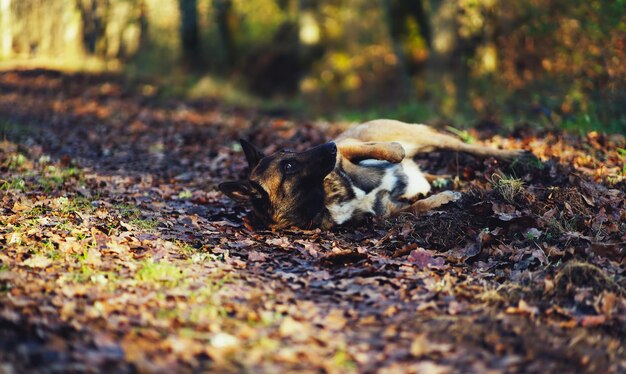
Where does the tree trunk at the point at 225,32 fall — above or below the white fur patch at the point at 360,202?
above

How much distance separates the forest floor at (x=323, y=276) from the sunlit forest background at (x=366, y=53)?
→ 11.9 feet

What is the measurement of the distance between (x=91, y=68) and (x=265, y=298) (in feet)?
85.5

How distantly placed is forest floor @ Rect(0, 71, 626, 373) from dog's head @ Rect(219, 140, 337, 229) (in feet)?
0.77

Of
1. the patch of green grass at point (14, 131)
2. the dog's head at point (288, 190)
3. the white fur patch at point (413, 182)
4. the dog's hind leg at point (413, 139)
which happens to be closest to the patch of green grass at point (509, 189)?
the white fur patch at point (413, 182)

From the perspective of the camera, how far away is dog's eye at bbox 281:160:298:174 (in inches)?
265

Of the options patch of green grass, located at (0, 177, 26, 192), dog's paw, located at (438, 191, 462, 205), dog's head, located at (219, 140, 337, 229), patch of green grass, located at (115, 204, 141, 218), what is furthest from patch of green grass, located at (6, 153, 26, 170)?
dog's paw, located at (438, 191, 462, 205)

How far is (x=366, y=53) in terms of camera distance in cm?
2419

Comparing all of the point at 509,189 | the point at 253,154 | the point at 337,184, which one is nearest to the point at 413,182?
the point at 337,184

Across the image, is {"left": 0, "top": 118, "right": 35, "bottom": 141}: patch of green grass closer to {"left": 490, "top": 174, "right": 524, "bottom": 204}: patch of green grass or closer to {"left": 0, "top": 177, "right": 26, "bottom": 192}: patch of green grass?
{"left": 0, "top": 177, "right": 26, "bottom": 192}: patch of green grass

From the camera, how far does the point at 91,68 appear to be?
27812 mm

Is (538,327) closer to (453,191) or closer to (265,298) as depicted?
(265,298)

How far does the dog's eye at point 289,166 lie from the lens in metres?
6.73

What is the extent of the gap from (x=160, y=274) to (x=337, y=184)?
268cm

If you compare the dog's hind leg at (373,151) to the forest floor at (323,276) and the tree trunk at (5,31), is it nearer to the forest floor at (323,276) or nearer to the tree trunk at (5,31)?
the forest floor at (323,276)
